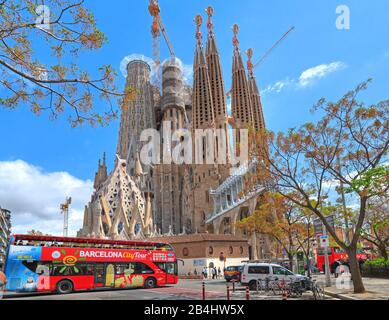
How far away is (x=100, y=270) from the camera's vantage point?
20422 mm

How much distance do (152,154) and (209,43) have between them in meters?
32.8

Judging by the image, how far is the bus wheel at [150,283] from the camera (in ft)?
72.2

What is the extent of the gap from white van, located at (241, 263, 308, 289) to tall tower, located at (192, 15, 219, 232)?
1846 inches

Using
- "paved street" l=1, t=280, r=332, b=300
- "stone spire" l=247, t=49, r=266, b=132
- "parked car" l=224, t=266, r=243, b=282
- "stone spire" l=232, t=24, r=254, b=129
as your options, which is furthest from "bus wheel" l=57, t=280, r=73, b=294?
"stone spire" l=247, t=49, r=266, b=132

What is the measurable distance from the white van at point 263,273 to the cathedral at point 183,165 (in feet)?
95.6

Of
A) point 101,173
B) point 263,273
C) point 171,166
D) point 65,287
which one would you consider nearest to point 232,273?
point 263,273

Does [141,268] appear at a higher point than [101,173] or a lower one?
lower

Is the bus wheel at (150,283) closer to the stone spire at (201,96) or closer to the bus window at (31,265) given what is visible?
the bus window at (31,265)

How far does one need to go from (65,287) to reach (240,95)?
74.7m

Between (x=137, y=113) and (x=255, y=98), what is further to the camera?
(x=255, y=98)

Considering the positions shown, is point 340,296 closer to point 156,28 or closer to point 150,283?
point 150,283

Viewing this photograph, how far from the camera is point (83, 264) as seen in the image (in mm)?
19922

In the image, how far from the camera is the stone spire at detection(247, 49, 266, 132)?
295 feet
